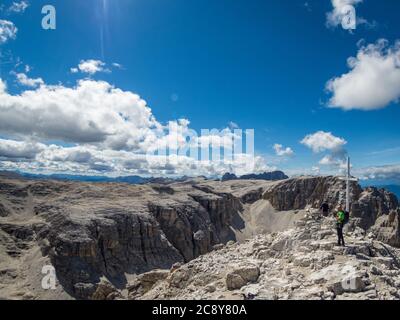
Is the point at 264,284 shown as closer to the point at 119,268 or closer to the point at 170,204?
the point at 119,268

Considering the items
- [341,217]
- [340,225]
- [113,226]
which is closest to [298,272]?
[340,225]

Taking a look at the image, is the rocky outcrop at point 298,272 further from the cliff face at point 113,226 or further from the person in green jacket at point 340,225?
the cliff face at point 113,226

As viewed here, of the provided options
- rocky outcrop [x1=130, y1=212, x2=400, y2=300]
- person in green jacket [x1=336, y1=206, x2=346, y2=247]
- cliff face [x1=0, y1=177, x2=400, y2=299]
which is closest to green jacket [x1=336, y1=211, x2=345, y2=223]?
person in green jacket [x1=336, y1=206, x2=346, y2=247]

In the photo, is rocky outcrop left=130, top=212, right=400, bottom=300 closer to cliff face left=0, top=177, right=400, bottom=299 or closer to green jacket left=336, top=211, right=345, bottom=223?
green jacket left=336, top=211, right=345, bottom=223

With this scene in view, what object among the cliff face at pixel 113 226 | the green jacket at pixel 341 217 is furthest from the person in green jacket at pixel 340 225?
the cliff face at pixel 113 226

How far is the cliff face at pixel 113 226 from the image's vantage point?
104 m

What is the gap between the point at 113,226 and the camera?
12194 cm

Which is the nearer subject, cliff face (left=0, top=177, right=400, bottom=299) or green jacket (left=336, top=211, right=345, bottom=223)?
green jacket (left=336, top=211, right=345, bottom=223)

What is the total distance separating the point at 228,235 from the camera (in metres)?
177

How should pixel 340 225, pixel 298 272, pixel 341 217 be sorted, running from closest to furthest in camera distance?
pixel 298 272, pixel 340 225, pixel 341 217

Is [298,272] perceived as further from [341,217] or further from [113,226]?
[113,226]

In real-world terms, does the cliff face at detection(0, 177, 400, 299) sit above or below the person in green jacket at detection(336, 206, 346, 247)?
below

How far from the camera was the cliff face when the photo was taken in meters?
104
